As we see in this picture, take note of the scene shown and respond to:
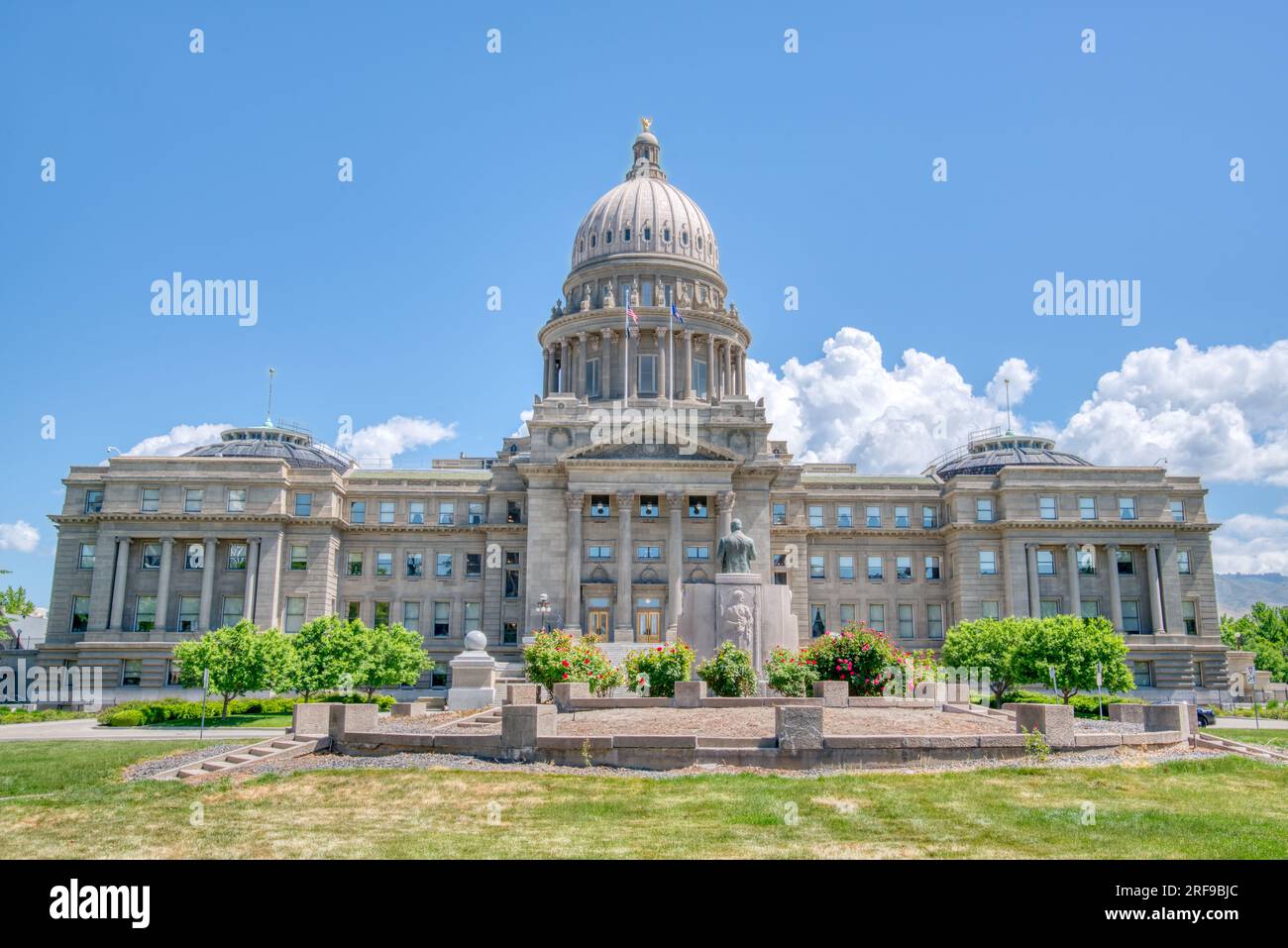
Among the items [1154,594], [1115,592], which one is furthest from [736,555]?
[1154,594]

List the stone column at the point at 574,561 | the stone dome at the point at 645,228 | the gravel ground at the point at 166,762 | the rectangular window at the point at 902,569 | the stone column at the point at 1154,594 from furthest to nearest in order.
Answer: the stone dome at the point at 645,228 < the rectangular window at the point at 902,569 < the stone column at the point at 1154,594 < the stone column at the point at 574,561 < the gravel ground at the point at 166,762

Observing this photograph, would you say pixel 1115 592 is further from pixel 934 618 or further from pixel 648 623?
pixel 648 623

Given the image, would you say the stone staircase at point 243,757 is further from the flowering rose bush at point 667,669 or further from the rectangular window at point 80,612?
the rectangular window at point 80,612

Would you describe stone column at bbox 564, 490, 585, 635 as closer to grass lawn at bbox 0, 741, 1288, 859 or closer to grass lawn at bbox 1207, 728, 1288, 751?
grass lawn at bbox 1207, 728, 1288, 751

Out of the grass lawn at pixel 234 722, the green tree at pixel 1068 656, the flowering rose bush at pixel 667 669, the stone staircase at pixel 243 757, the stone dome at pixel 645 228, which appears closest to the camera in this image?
the stone staircase at pixel 243 757

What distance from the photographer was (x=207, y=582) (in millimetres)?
69500

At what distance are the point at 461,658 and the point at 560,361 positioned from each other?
51712 mm

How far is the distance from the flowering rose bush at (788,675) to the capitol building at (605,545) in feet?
105

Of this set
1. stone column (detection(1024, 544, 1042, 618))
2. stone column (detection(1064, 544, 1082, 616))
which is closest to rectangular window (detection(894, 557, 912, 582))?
stone column (detection(1024, 544, 1042, 618))

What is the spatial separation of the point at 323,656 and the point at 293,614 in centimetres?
1986

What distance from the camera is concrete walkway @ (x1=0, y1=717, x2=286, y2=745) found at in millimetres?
35531

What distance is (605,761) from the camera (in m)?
20.9

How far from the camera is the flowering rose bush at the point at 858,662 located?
1291 inches

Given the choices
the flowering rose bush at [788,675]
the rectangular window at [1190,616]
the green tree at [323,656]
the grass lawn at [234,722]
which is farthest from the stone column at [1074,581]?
the grass lawn at [234,722]
